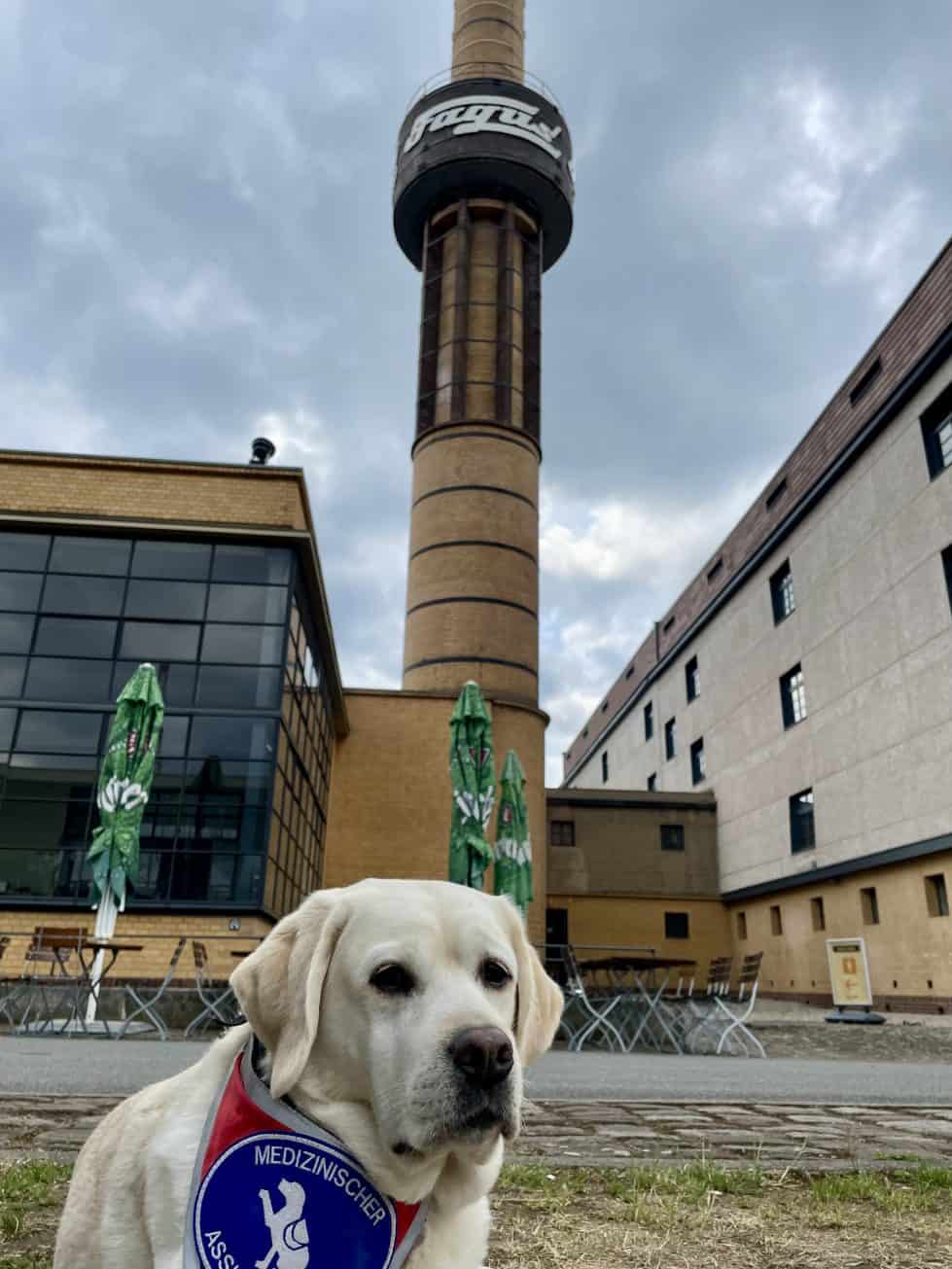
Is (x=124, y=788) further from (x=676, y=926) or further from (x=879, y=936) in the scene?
(x=676, y=926)

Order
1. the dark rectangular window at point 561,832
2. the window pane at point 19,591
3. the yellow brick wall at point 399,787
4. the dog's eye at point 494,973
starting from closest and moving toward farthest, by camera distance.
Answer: the dog's eye at point 494,973 → the window pane at point 19,591 → the yellow brick wall at point 399,787 → the dark rectangular window at point 561,832

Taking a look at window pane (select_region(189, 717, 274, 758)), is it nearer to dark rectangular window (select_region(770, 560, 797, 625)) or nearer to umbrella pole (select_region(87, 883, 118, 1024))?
umbrella pole (select_region(87, 883, 118, 1024))

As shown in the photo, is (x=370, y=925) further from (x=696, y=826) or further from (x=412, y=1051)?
(x=696, y=826)

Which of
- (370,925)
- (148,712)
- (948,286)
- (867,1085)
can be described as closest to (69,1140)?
(370,925)

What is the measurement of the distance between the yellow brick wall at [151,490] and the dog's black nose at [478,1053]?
55.9ft

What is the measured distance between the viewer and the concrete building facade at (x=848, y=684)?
73.2 feet

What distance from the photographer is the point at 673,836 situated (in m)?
35.2

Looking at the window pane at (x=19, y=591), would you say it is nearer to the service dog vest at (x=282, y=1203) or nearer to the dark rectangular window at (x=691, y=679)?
the service dog vest at (x=282, y=1203)

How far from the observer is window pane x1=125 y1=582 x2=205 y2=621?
17.8 m

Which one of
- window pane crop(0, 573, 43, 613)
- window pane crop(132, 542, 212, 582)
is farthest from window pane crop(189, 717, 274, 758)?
window pane crop(0, 573, 43, 613)

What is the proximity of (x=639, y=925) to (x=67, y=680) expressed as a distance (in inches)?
913

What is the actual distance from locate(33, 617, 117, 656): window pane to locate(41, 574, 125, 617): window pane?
0.67 feet

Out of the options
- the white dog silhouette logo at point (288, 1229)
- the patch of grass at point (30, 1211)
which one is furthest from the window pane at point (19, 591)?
the white dog silhouette logo at point (288, 1229)

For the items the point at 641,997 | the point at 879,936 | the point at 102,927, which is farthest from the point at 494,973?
the point at 879,936
